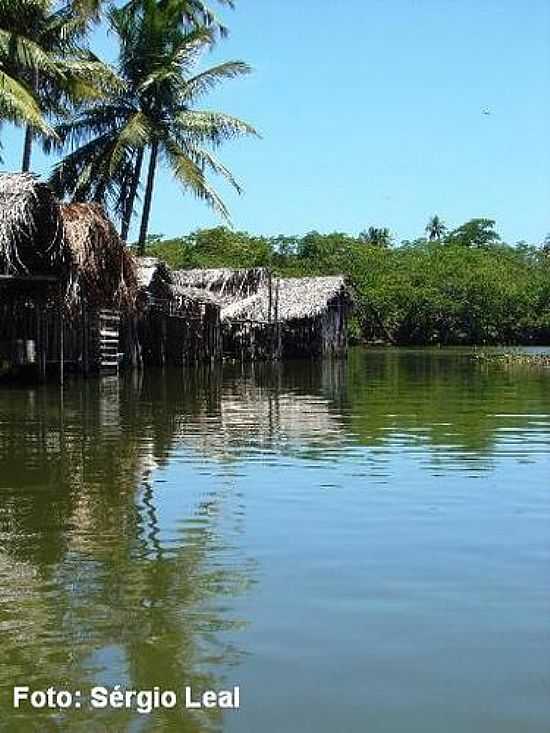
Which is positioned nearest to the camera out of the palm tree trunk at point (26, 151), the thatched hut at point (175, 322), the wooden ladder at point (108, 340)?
the wooden ladder at point (108, 340)

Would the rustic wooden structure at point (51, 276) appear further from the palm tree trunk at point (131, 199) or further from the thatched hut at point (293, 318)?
the thatched hut at point (293, 318)

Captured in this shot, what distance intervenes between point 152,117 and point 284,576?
2619cm

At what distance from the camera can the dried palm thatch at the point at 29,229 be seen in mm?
17734

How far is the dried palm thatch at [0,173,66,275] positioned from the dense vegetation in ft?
127

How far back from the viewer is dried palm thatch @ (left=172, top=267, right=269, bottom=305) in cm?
3756

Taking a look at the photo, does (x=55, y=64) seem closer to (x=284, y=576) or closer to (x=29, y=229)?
(x=29, y=229)

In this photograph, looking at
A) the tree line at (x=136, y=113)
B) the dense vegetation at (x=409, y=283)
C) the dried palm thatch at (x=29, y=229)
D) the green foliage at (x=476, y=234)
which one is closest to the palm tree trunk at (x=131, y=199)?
the tree line at (x=136, y=113)

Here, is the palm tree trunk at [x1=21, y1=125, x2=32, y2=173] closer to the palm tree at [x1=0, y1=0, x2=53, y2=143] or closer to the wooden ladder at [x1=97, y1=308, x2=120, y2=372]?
the palm tree at [x1=0, y1=0, x2=53, y2=143]

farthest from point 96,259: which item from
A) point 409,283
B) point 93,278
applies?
point 409,283

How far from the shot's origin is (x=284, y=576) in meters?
5.72

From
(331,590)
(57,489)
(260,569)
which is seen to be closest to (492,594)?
(331,590)

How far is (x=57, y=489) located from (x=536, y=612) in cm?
452

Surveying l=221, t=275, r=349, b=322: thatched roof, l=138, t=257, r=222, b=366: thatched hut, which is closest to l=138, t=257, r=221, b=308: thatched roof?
l=138, t=257, r=222, b=366: thatched hut

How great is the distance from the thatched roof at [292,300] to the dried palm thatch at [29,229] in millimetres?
15659
